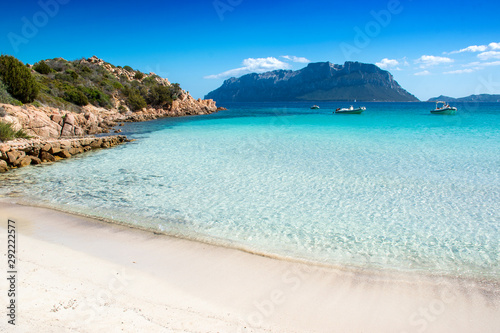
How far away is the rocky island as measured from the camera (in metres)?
15.4

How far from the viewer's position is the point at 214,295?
13.7 feet

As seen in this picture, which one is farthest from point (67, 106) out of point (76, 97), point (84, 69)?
point (84, 69)

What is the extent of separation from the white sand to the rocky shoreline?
8772mm

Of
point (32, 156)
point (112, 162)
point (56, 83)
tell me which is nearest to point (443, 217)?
point (112, 162)

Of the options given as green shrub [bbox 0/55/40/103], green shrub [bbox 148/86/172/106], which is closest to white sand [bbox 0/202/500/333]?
green shrub [bbox 0/55/40/103]

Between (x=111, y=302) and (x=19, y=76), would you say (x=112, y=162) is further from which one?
(x=19, y=76)

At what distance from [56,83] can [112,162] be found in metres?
31.7

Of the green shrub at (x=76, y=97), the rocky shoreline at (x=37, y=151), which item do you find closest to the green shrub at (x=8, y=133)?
the rocky shoreline at (x=37, y=151)

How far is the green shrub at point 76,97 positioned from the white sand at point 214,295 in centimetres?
3561

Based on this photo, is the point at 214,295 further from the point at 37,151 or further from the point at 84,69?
the point at 84,69

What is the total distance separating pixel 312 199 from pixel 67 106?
33481mm

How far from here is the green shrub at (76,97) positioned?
3587 centimetres

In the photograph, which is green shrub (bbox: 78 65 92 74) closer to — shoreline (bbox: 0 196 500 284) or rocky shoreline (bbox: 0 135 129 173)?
rocky shoreline (bbox: 0 135 129 173)

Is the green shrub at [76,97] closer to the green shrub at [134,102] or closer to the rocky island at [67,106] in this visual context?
the rocky island at [67,106]
